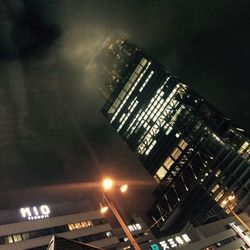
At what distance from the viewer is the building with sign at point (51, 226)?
199 ft

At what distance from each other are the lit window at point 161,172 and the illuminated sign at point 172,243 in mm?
49912

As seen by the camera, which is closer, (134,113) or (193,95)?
(193,95)

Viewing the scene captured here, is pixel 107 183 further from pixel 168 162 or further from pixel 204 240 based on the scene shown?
pixel 168 162

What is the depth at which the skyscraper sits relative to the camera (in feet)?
342

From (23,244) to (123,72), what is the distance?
115 m

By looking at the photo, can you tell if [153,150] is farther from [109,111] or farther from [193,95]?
A: [109,111]

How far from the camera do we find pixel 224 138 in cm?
10862

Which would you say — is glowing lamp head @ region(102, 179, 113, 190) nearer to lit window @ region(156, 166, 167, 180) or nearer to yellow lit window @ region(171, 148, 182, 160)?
yellow lit window @ region(171, 148, 182, 160)

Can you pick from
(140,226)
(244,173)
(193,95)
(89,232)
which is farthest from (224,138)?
(89,232)

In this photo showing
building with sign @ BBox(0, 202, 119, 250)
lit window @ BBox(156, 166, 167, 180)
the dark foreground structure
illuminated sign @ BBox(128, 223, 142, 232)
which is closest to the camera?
the dark foreground structure

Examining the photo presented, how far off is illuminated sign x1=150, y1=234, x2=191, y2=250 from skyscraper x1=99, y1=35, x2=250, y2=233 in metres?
30.9

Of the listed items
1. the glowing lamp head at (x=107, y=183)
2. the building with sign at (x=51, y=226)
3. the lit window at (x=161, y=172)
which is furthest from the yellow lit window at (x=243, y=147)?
the glowing lamp head at (x=107, y=183)

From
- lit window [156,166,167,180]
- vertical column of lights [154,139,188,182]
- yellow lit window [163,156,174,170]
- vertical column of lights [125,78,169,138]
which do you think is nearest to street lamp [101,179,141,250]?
vertical column of lights [154,139,188,182]

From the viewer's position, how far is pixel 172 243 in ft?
236
